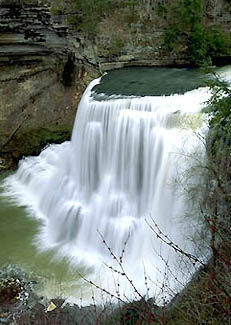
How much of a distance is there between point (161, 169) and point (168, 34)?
7.18 meters

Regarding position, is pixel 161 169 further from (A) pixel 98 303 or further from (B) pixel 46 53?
(B) pixel 46 53

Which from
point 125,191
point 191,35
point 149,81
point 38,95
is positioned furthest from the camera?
point 191,35

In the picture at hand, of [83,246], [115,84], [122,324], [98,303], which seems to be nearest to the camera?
[122,324]

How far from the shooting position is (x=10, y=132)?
51.2 ft

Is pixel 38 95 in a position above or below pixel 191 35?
below

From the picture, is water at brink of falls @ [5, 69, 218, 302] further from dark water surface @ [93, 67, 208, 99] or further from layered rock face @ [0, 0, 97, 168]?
layered rock face @ [0, 0, 97, 168]

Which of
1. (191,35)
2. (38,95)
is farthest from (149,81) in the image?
(38,95)

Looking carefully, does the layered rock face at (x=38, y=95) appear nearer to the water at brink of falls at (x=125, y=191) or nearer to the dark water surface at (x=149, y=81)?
the dark water surface at (x=149, y=81)

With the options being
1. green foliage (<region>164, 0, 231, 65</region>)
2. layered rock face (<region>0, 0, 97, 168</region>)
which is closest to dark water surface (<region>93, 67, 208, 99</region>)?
green foliage (<region>164, 0, 231, 65</region>)

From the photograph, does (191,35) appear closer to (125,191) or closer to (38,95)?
(38,95)

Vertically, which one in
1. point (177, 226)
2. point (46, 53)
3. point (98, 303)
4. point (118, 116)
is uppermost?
point (46, 53)

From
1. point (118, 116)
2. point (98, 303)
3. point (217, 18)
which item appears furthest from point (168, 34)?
point (98, 303)

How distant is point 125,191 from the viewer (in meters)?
11.1

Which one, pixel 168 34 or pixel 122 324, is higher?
pixel 168 34
